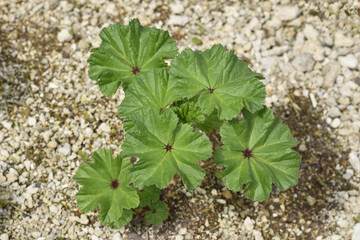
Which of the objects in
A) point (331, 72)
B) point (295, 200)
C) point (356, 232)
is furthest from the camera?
point (331, 72)

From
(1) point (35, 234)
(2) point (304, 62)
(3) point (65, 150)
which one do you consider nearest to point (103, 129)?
(3) point (65, 150)

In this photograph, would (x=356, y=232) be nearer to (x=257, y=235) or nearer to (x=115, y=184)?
(x=257, y=235)

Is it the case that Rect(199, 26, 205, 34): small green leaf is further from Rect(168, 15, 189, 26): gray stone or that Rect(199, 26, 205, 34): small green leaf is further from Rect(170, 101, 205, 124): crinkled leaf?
Rect(170, 101, 205, 124): crinkled leaf

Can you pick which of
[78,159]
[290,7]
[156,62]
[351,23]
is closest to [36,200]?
[78,159]

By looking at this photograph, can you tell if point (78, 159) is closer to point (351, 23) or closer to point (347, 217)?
point (347, 217)

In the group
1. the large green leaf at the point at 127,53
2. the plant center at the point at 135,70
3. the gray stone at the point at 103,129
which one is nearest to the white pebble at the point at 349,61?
the large green leaf at the point at 127,53

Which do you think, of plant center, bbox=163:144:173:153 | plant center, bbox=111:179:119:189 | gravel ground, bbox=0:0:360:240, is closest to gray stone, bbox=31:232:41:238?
gravel ground, bbox=0:0:360:240
